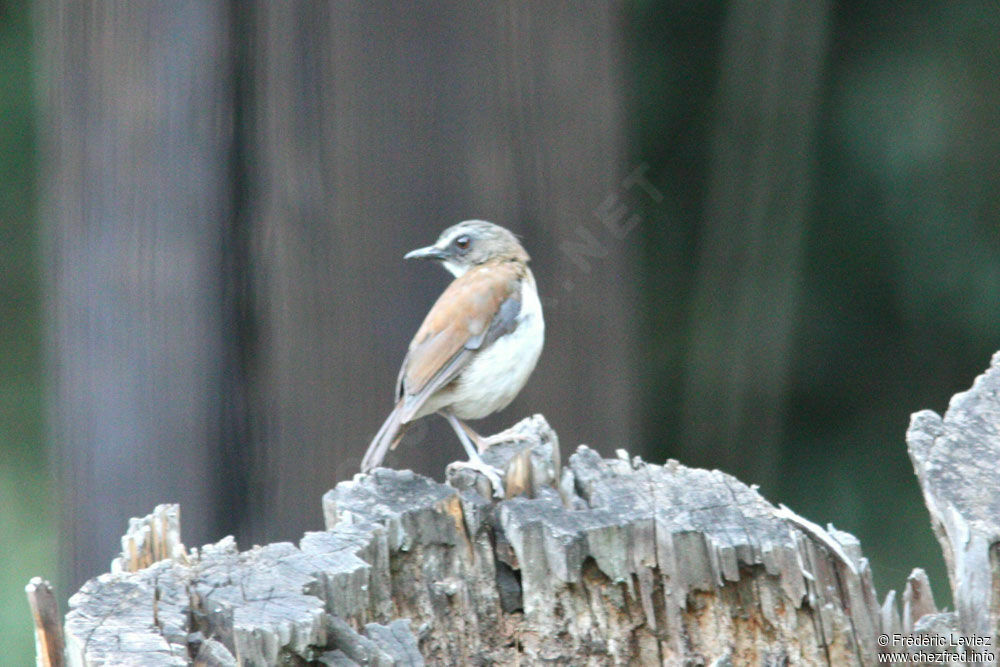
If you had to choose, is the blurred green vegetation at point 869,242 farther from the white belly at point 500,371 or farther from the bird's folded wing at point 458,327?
the white belly at point 500,371

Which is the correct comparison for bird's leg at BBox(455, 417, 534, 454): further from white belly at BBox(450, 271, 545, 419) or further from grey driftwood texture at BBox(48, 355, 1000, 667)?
grey driftwood texture at BBox(48, 355, 1000, 667)

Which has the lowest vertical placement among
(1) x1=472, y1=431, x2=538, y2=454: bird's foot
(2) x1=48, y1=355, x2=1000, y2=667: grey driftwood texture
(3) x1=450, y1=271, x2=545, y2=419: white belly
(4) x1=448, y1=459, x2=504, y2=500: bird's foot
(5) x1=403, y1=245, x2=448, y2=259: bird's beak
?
(2) x1=48, y1=355, x2=1000, y2=667: grey driftwood texture

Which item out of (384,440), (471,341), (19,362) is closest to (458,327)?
(471,341)

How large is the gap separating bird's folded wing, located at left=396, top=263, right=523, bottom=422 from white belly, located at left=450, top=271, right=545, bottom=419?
0.04 metres

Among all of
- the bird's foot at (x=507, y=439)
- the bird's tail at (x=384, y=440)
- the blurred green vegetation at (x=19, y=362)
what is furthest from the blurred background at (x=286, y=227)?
the blurred green vegetation at (x=19, y=362)

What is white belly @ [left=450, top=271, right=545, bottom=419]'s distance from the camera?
184 inches

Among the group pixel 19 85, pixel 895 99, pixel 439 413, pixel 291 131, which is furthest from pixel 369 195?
pixel 895 99

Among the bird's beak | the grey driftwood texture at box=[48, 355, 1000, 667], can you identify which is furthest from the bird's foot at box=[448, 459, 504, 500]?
the bird's beak

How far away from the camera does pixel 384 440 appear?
428 centimetres

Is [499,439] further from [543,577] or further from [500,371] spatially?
[543,577]

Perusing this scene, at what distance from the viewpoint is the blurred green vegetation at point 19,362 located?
6.59 meters

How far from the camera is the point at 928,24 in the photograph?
7.03 meters

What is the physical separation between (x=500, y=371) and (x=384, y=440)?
0.58m

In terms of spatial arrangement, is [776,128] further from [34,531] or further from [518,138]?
[34,531]
